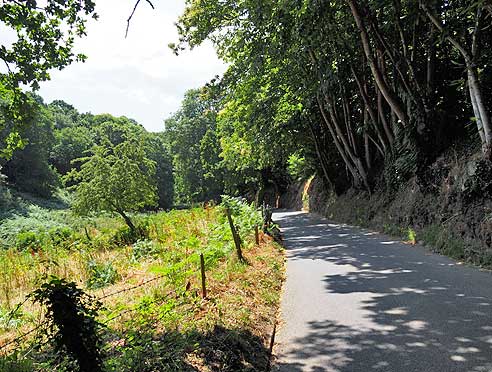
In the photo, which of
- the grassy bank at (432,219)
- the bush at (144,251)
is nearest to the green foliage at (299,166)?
the grassy bank at (432,219)

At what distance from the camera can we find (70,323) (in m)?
3.36

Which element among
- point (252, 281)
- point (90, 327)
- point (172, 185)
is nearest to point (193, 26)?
point (252, 281)

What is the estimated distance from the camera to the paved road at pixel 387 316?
15.0 ft

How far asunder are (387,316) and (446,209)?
6953 millimetres

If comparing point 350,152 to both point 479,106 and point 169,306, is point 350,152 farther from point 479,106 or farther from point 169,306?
point 169,306

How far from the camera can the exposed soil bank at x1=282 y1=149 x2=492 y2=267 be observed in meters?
9.60

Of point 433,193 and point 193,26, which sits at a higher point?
point 193,26

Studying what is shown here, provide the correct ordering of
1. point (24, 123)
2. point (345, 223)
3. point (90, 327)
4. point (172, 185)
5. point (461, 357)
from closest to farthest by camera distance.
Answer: point (90, 327)
point (461, 357)
point (24, 123)
point (345, 223)
point (172, 185)

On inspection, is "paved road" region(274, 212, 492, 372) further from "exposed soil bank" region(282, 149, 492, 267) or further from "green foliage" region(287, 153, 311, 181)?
"green foliage" region(287, 153, 311, 181)

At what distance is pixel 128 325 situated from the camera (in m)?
5.60

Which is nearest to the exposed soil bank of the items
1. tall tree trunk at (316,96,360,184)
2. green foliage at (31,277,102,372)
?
tall tree trunk at (316,96,360,184)

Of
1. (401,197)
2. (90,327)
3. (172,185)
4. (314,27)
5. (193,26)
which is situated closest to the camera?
(90,327)

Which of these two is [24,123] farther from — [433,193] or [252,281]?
[433,193]

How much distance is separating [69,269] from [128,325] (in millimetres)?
Answer: 6240
